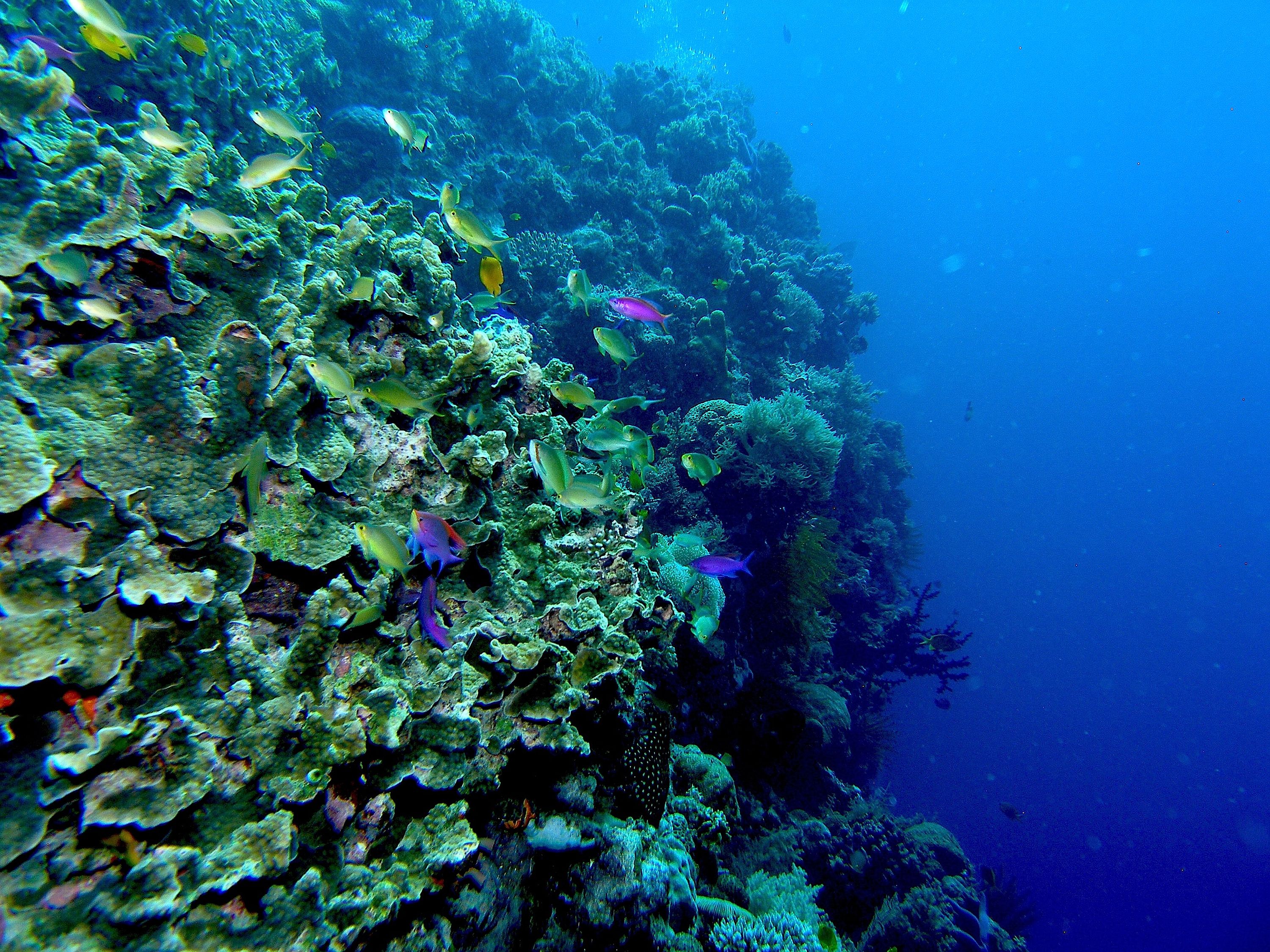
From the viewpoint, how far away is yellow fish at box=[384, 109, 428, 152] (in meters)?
3.96

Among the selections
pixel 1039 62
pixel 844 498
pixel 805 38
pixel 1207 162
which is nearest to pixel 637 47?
pixel 805 38

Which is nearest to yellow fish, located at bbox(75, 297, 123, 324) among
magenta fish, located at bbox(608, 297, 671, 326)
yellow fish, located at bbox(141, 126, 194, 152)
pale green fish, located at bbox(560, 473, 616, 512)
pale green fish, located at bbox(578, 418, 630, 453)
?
yellow fish, located at bbox(141, 126, 194, 152)

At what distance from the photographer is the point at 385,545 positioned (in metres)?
1.82

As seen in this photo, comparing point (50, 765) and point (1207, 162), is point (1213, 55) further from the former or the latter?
point (50, 765)

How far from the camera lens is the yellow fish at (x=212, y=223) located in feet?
7.75

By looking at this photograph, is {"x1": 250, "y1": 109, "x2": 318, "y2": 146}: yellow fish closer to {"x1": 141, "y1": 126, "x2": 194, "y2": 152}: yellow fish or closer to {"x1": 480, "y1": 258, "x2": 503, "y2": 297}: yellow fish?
{"x1": 141, "y1": 126, "x2": 194, "y2": 152}: yellow fish

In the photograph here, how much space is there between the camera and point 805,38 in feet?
316

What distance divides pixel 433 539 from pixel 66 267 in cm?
187

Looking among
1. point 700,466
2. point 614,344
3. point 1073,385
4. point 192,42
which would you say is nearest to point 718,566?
point 700,466

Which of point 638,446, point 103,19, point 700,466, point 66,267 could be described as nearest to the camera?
point 66,267

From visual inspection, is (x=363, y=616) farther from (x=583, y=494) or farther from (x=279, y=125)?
(x=279, y=125)

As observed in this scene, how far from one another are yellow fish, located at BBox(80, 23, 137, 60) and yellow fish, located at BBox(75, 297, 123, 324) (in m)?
1.85

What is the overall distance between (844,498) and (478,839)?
10.5 meters

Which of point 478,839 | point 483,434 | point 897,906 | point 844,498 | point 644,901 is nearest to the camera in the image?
point 478,839
